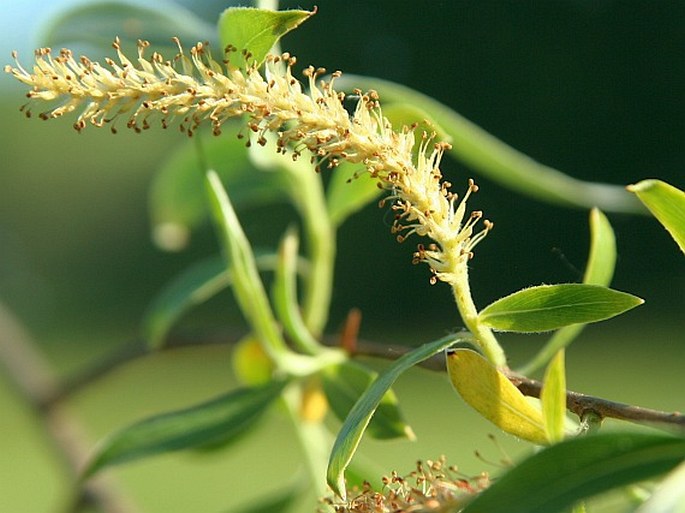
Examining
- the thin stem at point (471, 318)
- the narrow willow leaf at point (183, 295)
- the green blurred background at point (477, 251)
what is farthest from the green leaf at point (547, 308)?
the green blurred background at point (477, 251)

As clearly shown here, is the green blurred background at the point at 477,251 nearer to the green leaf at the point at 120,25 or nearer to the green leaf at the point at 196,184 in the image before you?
the green leaf at the point at 196,184

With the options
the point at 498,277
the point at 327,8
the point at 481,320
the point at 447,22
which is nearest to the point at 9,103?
the point at 327,8

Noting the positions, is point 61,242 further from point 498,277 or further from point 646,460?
point 646,460

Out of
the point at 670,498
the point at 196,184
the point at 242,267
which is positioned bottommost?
the point at 670,498

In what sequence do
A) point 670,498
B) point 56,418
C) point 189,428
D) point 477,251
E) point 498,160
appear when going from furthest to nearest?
1. point 477,251
2. point 56,418
3. point 498,160
4. point 189,428
5. point 670,498

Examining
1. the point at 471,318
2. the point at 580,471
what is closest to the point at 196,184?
the point at 471,318

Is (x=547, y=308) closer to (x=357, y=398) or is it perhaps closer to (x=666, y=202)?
(x=666, y=202)
